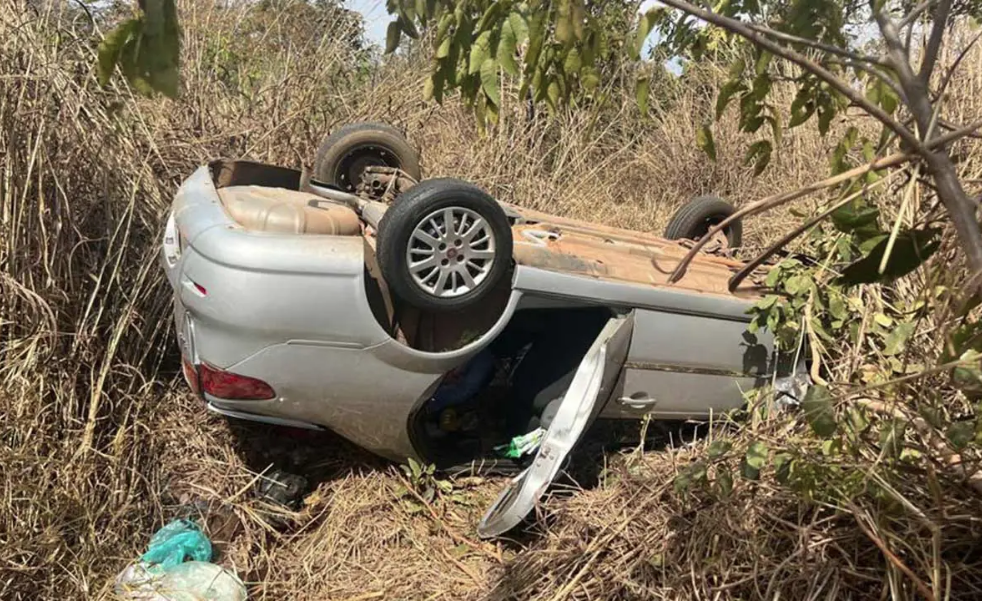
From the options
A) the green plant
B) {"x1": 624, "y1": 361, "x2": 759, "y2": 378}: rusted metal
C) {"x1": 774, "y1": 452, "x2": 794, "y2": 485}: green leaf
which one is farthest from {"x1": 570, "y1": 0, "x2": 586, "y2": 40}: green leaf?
the green plant

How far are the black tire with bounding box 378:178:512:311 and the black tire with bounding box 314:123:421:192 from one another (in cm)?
169

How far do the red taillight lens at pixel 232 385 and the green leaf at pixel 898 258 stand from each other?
6.99ft

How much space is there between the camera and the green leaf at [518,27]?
1.41 m

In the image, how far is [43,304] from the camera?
318cm

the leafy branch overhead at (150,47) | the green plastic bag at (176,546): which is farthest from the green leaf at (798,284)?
the leafy branch overhead at (150,47)

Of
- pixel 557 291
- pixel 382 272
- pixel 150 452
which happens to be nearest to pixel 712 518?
pixel 557 291

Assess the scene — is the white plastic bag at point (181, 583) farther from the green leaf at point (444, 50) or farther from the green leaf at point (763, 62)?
the green leaf at point (763, 62)

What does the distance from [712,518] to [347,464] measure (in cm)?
185

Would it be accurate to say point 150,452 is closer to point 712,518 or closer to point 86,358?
point 86,358

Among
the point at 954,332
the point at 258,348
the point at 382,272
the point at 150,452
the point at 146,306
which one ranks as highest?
the point at 954,332

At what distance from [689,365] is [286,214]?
2.00 meters

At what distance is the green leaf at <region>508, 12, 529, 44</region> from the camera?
4.62 feet

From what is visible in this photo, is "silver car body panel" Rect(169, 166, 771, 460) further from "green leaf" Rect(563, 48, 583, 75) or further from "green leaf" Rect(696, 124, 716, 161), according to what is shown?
"green leaf" Rect(563, 48, 583, 75)

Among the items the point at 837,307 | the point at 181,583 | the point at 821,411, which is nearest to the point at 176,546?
the point at 181,583
